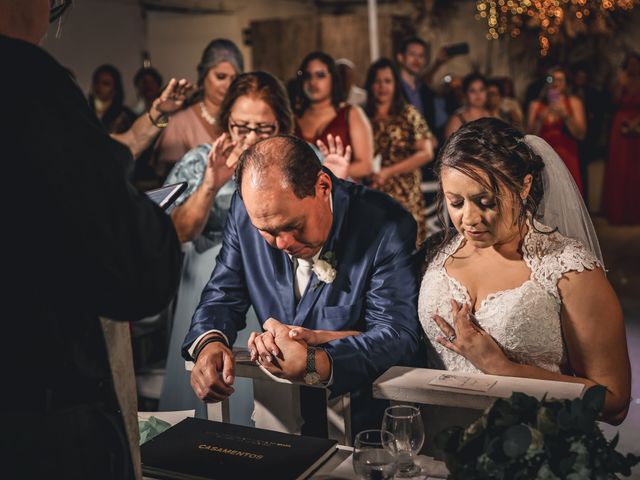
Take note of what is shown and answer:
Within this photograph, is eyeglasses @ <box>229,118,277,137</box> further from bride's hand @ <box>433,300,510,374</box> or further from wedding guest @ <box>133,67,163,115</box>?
wedding guest @ <box>133,67,163,115</box>

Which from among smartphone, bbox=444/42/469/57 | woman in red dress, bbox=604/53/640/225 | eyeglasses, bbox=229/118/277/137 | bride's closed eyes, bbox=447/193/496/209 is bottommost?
woman in red dress, bbox=604/53/640/225

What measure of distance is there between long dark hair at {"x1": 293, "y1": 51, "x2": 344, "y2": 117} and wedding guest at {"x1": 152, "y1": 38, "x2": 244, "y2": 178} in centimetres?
66

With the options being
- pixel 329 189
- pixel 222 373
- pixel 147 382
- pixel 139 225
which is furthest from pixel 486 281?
pixel 147 382

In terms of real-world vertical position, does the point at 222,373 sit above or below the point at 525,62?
below

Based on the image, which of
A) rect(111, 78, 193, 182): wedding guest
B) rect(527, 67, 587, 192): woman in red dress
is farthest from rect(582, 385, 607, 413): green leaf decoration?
rect(527, 67, 587, 192): woman in red dress

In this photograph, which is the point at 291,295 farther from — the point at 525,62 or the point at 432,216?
the point at 525,62

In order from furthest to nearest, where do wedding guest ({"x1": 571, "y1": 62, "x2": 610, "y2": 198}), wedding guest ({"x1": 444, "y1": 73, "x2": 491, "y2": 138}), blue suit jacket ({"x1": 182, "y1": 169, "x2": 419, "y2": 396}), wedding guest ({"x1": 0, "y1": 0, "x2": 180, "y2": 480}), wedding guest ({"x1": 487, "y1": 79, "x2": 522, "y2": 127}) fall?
wedding guest ({"x1": 571, "y1": 62, "x2": 610, "y2": 198})
wedding guest ({"x1": 487, "y1": 79, "x2": 522, "y2": 127})
wedding guest ({"x1": 444, "y1": 73, "x2": 491, "y2": 138})
blue suit jacket ({"x1": 182, "y1": 169, "x2": 419, "y2": 396})
wedding guest ({"x1": 0, "y1": 0, "x2": 180, "y2": 480})

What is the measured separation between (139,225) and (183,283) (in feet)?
7.39

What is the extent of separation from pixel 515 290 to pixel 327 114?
2691 mm

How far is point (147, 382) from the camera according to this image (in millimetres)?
4266

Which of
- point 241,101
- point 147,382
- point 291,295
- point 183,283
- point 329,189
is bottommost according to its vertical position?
point 147,382

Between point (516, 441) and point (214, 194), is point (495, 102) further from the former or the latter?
point (516, 441)

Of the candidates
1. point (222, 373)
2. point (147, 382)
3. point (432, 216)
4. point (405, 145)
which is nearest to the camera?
point (222, 373)

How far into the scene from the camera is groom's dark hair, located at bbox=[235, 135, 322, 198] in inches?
81.2
